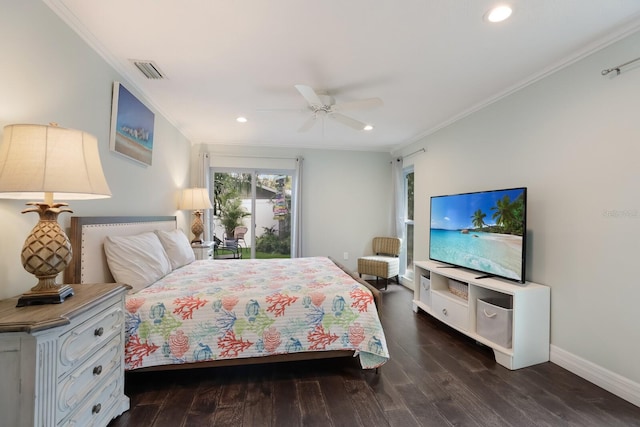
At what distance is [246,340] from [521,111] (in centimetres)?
314

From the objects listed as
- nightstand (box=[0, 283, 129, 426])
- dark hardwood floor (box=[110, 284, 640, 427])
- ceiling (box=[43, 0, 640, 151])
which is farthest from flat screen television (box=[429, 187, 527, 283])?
nightstand (box=[0, 283, 129, 426])

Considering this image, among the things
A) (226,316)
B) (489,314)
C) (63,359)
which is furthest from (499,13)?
(63,359)

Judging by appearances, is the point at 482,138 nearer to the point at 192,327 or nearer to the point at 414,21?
the point at 414,21

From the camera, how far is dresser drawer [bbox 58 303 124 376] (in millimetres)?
1183

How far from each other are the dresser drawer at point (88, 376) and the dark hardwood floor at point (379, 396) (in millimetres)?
388

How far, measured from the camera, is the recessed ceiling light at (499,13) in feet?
5.55

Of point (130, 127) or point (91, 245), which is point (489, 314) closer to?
point (91, 245)

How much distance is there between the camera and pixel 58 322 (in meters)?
1.07

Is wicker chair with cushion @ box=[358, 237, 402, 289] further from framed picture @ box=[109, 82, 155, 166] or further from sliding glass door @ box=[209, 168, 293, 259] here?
framed picture @ box=[109, 82, 155, 166]

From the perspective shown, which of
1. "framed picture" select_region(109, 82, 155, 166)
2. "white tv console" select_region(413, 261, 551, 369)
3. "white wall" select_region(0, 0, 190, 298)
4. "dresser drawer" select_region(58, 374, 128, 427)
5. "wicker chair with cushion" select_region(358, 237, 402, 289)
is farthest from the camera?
"wicker chair with cushion" select_region(358, 237, 402, 289)

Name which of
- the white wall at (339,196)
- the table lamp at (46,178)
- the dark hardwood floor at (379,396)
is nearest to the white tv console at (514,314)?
the dark hardwood floor at (379,396)

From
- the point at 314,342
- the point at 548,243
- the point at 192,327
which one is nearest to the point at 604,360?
the point at 548,243

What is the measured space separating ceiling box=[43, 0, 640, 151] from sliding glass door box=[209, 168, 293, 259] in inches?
75.0

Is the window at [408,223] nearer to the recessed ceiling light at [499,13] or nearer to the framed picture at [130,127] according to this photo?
the recessed ceiling light at [499,13]
